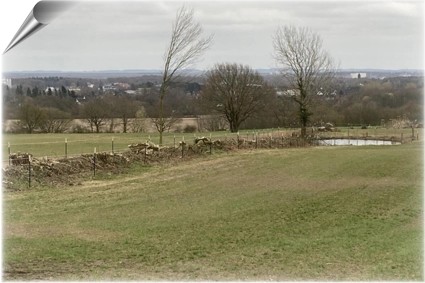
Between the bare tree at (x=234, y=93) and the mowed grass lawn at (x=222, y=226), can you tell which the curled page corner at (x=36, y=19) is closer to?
the mowed grass lawn at (x=222, y=226)

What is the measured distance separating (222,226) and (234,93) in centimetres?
4749

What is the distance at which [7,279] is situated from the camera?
634 cm

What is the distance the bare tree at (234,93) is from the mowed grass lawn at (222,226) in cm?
3668

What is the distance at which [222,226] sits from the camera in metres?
12.0

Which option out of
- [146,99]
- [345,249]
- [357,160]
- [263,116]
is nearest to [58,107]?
[146,99]

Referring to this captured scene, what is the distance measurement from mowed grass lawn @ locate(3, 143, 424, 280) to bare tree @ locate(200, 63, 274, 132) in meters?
36.7

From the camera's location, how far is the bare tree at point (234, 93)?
58375mm

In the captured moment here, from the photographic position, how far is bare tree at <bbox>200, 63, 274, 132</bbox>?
58.4m

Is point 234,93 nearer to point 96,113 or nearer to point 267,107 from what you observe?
point 267,107

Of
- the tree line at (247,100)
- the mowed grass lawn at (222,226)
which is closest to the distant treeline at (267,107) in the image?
the tree line at (247,100)

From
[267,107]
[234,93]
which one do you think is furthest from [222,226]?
[267,107]

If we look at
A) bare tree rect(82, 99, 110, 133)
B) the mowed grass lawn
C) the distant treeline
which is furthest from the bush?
the mowed grass lawn

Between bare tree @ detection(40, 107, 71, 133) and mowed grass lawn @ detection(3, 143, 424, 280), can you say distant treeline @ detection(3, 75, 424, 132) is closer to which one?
bare tree @ detection(40, 107, 71, 133)

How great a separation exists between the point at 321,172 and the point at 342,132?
2801cm
